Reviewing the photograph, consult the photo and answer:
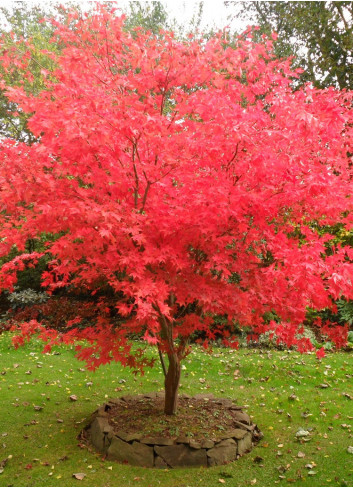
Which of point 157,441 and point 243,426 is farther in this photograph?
point 243,426

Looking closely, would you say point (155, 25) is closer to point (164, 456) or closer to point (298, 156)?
point (298, 156)

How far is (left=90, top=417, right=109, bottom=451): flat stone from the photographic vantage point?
534 centimetres

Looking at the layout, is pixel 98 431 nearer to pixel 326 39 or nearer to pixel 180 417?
pixel 180 417

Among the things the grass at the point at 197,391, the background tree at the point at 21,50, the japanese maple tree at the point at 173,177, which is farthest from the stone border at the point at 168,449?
the background tree at the point at 21,50

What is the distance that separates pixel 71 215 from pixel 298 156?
2.29m

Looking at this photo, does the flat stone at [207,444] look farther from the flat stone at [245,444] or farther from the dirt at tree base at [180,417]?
the flat stone at [245,444]

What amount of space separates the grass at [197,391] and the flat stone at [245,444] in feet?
0.31

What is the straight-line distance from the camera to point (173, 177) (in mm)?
4754

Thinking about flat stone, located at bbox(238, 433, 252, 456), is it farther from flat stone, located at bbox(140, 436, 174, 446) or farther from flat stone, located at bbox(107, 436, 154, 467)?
flat stone, located at bbox(107, 436, 154, 467)

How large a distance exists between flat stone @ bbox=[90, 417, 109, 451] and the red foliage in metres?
1.09

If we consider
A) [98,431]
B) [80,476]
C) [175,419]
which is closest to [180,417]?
[175,419]

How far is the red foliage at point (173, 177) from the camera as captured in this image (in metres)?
4.10

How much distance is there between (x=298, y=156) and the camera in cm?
440

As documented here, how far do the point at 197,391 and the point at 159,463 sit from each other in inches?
107
